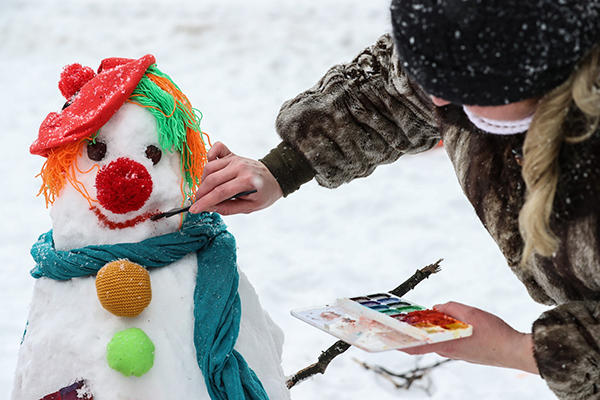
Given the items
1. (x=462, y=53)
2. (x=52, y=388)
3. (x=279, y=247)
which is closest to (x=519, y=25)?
(x=462, y=53)

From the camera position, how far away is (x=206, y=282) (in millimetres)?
1155

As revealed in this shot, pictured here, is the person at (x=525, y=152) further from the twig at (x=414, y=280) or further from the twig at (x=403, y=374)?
the twig at (x=403, y=374)

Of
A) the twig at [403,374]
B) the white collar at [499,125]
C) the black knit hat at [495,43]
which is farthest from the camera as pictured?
the twig at [403,374]

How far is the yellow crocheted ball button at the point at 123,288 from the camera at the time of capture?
106 cm

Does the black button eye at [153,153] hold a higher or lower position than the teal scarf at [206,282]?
higher

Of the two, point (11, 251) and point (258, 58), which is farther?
point (258, 58)

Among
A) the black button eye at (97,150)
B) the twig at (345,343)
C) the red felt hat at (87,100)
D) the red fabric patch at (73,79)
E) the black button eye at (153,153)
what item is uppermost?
the red fabric patch at (73,79)

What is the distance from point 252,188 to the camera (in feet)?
4.17

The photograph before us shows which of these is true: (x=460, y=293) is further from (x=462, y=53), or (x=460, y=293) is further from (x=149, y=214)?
(x=462, y=53)

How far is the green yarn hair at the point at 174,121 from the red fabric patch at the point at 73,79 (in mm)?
109

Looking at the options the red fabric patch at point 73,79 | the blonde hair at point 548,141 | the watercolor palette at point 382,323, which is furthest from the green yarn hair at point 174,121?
the blonde hair at point 548,141

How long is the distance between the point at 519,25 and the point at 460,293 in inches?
62.6

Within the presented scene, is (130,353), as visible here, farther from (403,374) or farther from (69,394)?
(403,374)

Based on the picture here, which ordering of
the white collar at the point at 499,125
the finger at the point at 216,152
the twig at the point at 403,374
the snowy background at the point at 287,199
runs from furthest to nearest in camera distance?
the snowy background at the point at 287,199 → the twig at the point at 403,374 → the finger at the point at 216,152 → the white collar at the point at 499,125
